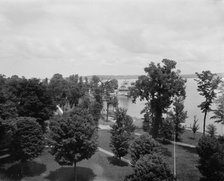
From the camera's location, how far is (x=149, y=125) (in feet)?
163

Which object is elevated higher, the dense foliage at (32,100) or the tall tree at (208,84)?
the tall tree at (208,84)

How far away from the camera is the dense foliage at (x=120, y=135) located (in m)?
32.2

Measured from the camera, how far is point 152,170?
1950 centimetres

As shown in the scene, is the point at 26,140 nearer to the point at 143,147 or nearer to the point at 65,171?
the point at 65,171

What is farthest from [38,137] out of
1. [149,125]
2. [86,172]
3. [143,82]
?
[149,125]

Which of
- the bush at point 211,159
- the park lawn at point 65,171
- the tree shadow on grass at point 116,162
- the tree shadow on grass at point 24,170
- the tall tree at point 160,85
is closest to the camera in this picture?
the bush at point 211,159

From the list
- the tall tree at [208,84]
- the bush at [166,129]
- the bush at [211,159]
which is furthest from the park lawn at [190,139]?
the bush at [211,159]

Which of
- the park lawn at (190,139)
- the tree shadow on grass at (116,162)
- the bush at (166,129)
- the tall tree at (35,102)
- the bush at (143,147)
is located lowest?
the tree shadow on grass at (116,162)

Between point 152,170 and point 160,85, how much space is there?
19.1m

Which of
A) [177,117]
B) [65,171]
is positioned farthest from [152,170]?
[177,117]

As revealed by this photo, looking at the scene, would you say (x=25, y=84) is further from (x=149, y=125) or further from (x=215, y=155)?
(x=215, y=155)

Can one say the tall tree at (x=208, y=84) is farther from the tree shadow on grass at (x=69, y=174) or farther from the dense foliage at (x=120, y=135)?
the tree shadow on grass at (x=69, y=174)

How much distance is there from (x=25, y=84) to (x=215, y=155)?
2859 cm

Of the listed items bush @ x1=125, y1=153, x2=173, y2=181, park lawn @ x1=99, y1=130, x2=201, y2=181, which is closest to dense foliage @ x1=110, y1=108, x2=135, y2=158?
park lawn @ x1=99, y1=130, x2=201, y2=181
